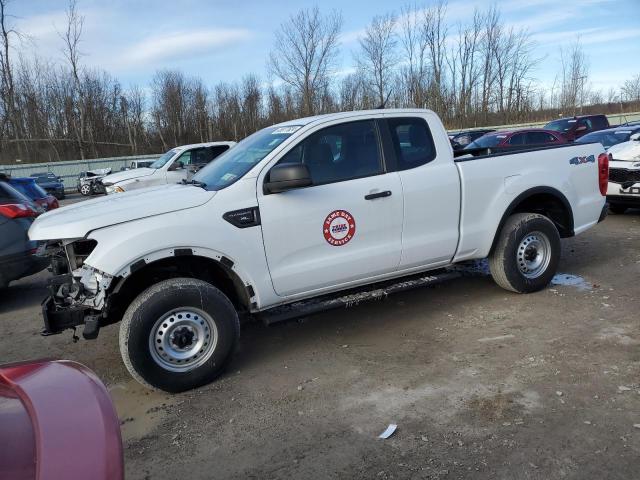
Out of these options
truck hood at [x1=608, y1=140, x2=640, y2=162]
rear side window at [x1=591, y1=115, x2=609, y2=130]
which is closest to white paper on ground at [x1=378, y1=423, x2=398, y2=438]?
truck hood at [x1=608, y1=140, x2=640, y2=162]

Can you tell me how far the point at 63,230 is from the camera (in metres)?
3.70

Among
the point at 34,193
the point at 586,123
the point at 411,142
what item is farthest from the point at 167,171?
the point at 586,123

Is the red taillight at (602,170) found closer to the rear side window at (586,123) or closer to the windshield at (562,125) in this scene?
the windshield at (562,125)

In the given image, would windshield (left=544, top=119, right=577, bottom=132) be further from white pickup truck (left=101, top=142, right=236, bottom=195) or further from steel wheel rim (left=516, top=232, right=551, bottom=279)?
steel wheel rim (left=516, top=232, right=551, bottom=279)

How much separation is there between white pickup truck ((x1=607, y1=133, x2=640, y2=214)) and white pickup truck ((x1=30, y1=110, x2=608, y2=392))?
14.2 feet

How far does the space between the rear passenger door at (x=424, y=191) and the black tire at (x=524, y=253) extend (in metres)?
0.68

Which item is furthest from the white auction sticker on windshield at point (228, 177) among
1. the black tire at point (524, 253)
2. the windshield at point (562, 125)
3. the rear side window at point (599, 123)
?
the rear side window at point (599, 123)

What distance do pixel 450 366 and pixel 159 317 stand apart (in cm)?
227

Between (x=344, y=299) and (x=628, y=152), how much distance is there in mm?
7434

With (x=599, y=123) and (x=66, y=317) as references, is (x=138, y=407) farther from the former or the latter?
(x=599, y=123)

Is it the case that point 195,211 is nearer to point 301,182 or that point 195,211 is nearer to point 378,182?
point 301,182

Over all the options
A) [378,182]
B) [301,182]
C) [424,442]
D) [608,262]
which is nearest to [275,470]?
[424,442]

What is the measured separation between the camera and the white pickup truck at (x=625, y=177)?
8828 mm

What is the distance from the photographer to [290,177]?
3.93 metres
